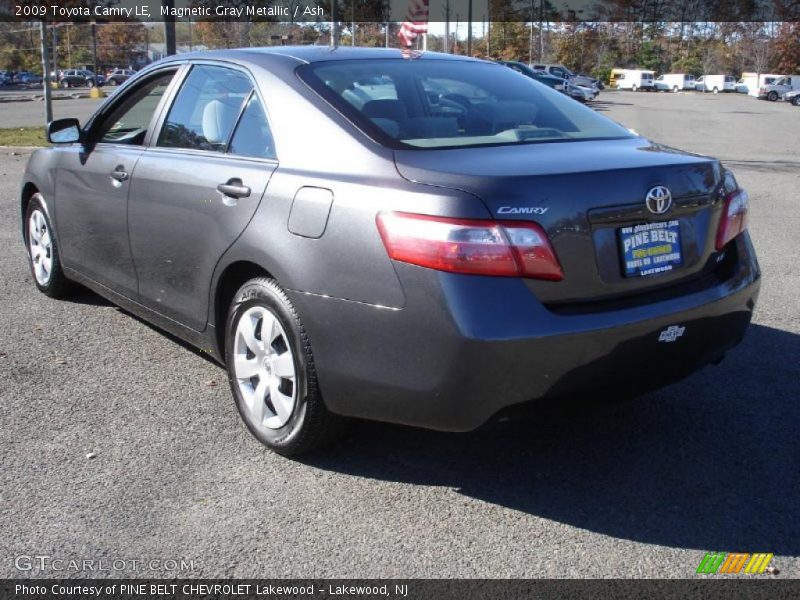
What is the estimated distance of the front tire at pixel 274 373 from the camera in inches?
132

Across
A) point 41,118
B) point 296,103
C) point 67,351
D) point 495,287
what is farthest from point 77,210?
point 41,118

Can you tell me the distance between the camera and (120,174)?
4562 millimetres

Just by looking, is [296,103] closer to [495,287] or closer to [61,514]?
[495,287]

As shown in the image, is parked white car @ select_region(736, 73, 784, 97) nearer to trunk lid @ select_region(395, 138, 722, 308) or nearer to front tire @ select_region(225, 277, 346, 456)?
trunk lid @ select_region(395, 138, 722, 308)

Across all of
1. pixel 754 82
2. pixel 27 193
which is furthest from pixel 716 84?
pixel 27 193

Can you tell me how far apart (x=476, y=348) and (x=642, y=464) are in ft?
3.85

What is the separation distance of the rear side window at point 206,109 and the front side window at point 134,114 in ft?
0.84

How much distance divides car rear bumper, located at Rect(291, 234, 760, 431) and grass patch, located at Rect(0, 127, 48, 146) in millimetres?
13820

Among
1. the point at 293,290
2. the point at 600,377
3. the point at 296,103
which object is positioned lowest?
the point at 600,377

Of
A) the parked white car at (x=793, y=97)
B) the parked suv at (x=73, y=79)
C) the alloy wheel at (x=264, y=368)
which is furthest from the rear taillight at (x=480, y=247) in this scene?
the parked suv at (x=73, y=79)

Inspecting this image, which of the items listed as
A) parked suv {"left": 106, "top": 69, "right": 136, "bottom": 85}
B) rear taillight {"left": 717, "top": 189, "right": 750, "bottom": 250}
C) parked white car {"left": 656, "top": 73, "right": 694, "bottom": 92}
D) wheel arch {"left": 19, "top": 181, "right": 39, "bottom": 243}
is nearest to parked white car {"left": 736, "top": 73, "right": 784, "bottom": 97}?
parked white car {"left": 656, "top": 73, "right": 694, "bottom": 92}

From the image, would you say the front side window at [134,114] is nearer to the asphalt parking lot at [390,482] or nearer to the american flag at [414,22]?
the asphalt parking lot at [390,482]

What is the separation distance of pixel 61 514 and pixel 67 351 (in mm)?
1936

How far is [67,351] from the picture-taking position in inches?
194
